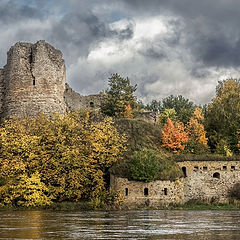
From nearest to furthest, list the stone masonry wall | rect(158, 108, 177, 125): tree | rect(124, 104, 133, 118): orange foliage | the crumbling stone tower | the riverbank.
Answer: the riverbank → the stone masonry wall → the crumbling stone tower → rect(124, 104, 133, 118): orange foliage → rect(158, 108, 177, 125): tree

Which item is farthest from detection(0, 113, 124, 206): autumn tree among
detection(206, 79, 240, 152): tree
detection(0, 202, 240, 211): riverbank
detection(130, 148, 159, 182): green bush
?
detection(206, 79, 240, 152): tree

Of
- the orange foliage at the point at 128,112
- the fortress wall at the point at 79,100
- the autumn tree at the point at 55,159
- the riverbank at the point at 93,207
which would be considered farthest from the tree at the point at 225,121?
the fortress wall at the point at 79,100

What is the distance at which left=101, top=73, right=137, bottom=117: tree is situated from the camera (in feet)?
218

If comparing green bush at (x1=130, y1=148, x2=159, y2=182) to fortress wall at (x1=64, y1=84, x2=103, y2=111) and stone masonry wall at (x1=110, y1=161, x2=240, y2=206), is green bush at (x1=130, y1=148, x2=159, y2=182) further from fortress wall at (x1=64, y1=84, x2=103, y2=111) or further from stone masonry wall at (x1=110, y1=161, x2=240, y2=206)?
fortress wall at (x1=64, y1=84, x2=103, y2=111)

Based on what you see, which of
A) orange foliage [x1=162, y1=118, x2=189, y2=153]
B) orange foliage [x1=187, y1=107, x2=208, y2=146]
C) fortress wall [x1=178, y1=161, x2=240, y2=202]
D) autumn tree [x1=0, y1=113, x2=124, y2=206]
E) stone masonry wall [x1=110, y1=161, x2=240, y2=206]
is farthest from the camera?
orange foliage [x1=187, y1=107, x2=208, y2=146]

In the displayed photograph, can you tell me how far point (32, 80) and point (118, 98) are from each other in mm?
12858

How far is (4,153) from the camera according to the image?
45844 mm

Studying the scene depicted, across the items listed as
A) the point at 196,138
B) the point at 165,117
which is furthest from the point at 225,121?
the point at 165,117

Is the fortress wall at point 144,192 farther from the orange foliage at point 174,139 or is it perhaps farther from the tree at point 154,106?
the tree at point 154,106

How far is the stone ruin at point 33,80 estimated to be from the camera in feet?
197

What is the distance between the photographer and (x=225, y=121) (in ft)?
200

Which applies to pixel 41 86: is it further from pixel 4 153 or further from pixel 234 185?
pixel 234 185

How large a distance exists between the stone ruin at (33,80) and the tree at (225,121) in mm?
19364

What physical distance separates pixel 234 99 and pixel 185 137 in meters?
12.0
